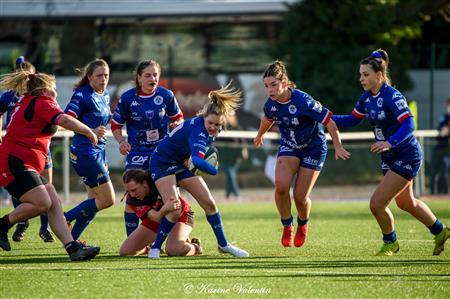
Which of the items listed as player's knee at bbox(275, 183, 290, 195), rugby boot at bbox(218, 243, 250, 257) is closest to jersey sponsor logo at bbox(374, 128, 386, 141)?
player's knee at bbox(275, 183, 290, 195)

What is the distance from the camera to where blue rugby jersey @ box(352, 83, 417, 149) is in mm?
9758

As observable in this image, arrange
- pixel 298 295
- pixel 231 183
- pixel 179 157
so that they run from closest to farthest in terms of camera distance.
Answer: pixel 298 295
pixel 179 157
pixel 231 183

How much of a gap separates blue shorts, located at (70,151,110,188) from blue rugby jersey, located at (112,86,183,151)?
51cm

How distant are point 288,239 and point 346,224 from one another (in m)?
3.37

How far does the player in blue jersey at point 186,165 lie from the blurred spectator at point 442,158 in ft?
39.5

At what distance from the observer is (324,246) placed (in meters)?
Answer: 10.8

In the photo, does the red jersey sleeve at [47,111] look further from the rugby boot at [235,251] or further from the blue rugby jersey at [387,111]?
the blue rugby jersey at [387,111]

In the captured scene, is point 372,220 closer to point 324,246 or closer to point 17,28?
point 324,246

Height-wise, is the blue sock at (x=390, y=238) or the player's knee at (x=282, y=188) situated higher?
the player's knee at (x=282, y=188)

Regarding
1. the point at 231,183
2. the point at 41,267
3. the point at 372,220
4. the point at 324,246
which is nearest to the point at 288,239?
the point at 324,246

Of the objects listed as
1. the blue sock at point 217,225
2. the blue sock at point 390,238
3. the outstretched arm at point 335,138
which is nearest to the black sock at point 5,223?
the blue sock at point 217,225

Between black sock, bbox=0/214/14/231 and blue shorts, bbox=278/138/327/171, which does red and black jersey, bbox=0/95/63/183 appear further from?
blue shorts, bbox=278/138/327/171

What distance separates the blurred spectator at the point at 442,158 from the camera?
69.3 feet

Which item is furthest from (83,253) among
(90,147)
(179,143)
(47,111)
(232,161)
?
(232,161)
